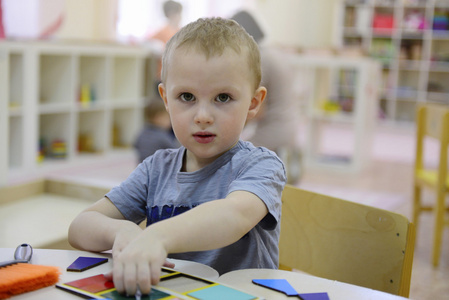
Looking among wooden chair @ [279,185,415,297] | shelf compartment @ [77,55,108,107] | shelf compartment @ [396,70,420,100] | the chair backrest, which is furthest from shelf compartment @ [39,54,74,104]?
shelf compartment @ [396,70,420,100]

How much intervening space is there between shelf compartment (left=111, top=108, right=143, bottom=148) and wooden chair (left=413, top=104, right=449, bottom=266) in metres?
2.80

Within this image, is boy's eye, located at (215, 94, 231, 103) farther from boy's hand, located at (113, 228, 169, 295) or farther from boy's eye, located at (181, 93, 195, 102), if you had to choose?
boy's hand, located at (113, 228, 169, 295)

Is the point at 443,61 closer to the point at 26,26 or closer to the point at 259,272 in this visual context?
the point at 26,26

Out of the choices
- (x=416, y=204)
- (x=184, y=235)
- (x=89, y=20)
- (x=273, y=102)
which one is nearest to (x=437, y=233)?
(x=416, y=204)

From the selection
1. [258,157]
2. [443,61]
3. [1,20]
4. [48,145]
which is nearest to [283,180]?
[258,157]

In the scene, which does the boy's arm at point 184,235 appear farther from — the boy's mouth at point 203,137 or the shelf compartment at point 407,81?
the shelf compartment at point 407,81

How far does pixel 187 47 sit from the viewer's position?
0.82 meters

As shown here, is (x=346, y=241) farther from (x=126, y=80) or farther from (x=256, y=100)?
(x=126, y=80)

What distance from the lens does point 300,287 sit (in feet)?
2.27

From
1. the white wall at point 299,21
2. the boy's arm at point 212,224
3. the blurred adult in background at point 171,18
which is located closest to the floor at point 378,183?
the blurred adult in background at point 171,18

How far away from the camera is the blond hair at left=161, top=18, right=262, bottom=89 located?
2.67ft

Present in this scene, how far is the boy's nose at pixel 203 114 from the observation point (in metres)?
0.81

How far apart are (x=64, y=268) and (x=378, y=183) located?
3853mm

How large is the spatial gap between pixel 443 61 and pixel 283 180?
280 inches
